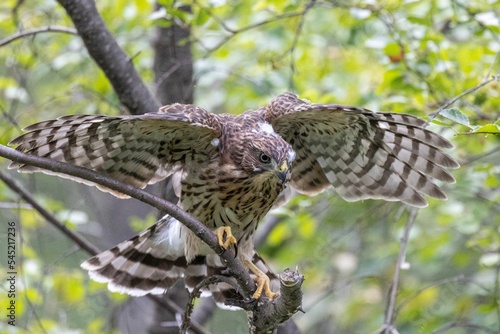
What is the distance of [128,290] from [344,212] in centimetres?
272

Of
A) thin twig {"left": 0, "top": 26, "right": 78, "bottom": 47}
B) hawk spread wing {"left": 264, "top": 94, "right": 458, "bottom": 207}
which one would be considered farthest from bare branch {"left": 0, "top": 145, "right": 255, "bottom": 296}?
thin twig {"left": 0, "top": 26, "right": 78, "bottom": 47}

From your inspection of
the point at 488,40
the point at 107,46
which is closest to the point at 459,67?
the point at 488,40

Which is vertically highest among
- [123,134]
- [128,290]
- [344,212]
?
[123,134]

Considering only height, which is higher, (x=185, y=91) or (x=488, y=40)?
(x=185, y=91)

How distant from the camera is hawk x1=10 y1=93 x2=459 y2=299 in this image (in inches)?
146

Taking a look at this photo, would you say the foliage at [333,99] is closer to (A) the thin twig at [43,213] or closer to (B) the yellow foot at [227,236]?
(A) the thin twig at [43,213]

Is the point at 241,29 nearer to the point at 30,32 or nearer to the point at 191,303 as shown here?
the point at 30,32

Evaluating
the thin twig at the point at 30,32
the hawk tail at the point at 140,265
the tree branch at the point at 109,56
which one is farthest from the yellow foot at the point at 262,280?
the thin twig at the point at 30,32

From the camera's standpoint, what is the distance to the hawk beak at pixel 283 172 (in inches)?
149

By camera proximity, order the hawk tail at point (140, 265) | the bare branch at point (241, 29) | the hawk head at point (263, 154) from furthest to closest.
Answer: the bare branch at point (241, 29)
the hawk tail at point (140, 265)
the hawk head at point (263, 154)

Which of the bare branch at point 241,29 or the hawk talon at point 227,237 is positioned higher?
the bare branch at point 241,29

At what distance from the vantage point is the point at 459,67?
16.6ft

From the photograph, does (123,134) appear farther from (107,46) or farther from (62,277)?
(62,277)

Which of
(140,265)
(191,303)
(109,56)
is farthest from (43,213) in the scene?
(191,303)
